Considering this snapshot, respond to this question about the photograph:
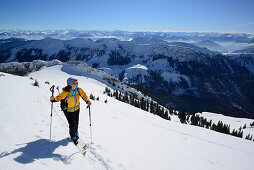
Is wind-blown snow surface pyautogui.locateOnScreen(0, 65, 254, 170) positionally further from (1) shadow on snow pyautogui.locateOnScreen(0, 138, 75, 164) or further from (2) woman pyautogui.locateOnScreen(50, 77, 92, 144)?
(2) woman pyautogui.locateOnScreen(50, 77, 92, 144)

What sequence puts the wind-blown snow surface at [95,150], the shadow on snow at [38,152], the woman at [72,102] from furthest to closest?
the woman at [72,102]
the wind-blown snow surface at [95,150]
the shadow on snow at [38,152]

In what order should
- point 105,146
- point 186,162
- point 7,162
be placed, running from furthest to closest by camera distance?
point 186,162, point 105,146, point 7,162

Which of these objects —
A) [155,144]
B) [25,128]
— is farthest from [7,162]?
[155,144]

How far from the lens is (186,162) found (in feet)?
27.1

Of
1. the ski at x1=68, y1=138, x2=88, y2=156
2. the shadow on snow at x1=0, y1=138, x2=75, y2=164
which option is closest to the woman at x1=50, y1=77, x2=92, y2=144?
the ski at x1=68, y1=138, x2=88, y2=156

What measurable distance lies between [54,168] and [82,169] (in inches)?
38.2

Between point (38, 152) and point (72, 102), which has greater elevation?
point (72, 102)

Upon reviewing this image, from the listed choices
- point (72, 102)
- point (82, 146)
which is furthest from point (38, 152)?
point (72, 102)

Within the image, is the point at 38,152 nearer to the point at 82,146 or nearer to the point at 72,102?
the point at 82,146

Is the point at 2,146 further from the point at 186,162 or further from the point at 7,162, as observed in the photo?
the point at 186,162

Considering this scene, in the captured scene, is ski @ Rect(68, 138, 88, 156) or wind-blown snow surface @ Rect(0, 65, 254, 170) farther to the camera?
ski @ Rect(68, 138, 88, 156)

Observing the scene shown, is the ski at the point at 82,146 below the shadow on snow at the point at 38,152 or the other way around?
below

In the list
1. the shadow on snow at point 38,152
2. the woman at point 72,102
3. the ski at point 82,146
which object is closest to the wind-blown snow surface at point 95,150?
the shadow on snow at point 38,152

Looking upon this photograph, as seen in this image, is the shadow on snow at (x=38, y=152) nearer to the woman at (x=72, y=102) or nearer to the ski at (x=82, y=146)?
the ski at (x=82, y=146)
